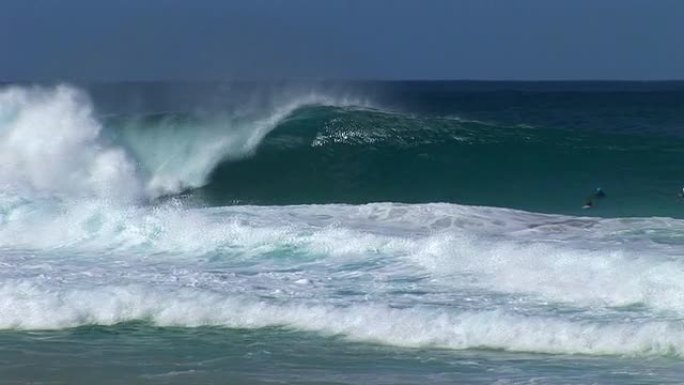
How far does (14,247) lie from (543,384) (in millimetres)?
8398

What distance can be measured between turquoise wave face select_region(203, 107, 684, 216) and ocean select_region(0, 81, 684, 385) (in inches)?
2.5

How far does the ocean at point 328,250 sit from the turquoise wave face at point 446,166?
6cm

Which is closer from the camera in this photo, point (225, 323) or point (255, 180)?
point (225, 323)

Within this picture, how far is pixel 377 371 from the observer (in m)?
9.55

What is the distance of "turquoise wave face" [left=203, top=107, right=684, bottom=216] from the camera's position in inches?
836

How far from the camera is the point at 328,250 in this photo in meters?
13.9

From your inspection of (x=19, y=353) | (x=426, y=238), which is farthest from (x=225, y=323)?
(x=426, y=238)

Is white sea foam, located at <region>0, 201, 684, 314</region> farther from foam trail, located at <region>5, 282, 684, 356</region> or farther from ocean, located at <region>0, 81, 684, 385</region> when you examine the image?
foam trail, located at <region>5, 282, 684, 356</region>

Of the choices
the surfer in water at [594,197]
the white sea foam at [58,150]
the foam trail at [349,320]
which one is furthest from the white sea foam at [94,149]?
the foam trail at [349,320]

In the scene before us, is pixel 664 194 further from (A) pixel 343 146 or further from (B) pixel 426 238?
(B) pixel 426 238

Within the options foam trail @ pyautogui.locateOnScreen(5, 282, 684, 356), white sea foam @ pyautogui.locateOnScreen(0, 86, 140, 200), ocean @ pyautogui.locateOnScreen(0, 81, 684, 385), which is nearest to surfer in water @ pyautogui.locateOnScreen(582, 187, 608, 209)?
ocean @ pyautogui.locateOnScreen(0, 81, 684, 385)

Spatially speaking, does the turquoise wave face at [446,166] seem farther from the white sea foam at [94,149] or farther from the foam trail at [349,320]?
the foam trail at [349,320]

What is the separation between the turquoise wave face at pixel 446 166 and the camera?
2123cm

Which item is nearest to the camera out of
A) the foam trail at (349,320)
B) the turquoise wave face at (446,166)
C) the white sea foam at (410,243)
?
the foam trail at (349,320)
